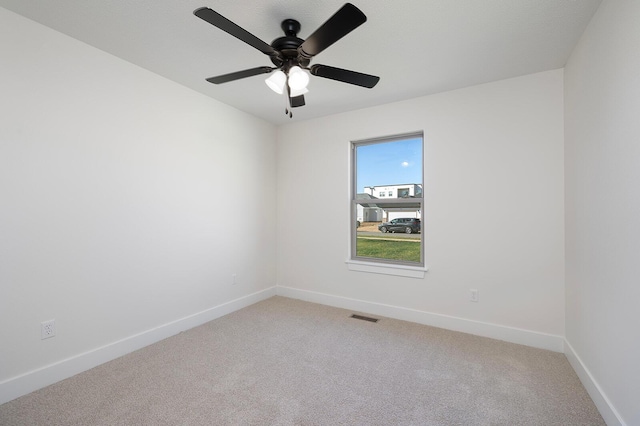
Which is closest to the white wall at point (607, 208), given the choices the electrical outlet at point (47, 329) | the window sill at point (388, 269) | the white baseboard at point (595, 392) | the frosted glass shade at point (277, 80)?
the white baseboard at point (595, 392)

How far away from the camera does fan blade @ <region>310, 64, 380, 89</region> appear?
1852 mm

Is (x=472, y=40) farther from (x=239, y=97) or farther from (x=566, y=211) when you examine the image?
(x=239, y=97)

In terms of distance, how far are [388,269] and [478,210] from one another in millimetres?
1166

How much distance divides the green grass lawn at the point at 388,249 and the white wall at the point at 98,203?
172cm

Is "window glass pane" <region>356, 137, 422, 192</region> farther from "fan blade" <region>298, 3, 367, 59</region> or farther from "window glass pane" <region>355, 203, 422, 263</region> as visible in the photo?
"fan blade" <region>298, 3, 367, 59</region>

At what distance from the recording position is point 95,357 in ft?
7.38

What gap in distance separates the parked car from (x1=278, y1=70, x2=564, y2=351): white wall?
0.24 meters

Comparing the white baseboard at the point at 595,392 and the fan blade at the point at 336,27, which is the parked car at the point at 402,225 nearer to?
the white baseboard at the point at 595,392

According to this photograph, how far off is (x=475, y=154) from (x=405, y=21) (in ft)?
5.13

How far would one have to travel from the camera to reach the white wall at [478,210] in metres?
2.56

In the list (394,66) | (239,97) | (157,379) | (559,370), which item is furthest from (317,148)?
(559,370)

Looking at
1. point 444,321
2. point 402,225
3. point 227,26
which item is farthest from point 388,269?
point 227,26

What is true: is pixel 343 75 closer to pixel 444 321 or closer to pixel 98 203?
pixel 98 203

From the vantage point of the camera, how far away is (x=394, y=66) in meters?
2.50
